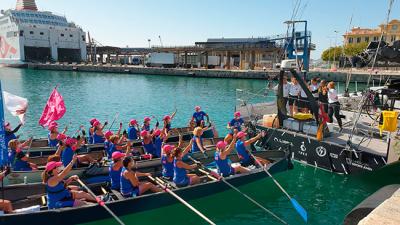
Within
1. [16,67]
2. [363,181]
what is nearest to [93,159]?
[363,181]

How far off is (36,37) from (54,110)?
9054cm

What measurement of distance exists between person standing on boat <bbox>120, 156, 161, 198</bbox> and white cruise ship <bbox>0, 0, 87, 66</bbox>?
92908 mm

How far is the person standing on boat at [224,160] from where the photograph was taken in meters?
11.6

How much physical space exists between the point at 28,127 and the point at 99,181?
14704 millimetres

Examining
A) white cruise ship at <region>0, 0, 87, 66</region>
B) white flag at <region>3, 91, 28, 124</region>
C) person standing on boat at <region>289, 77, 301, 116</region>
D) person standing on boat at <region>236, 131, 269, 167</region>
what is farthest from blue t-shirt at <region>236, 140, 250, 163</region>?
white cruise ship at <region>0, 0, 87, 66</region>

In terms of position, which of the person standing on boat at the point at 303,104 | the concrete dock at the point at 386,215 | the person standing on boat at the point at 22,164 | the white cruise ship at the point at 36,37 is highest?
the white cruise ship at the point at 36,37

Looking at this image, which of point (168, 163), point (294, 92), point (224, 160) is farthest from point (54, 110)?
point (294, 92)

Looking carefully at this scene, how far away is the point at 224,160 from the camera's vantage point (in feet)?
38.9

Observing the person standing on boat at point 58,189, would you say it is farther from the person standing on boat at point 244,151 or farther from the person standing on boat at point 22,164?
the person standing on boat at point 244,151

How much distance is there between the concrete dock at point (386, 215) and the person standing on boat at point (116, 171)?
6.99 metres

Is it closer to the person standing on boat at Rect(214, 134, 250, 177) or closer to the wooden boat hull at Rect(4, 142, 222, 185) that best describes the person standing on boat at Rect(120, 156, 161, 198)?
the wooden boat hull at Rect(4, 142, 222, 185)

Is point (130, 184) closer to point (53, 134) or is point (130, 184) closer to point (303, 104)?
point (53, 134)

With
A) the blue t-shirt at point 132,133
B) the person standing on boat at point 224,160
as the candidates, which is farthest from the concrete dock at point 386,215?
the blue t-shirt at point 132,133

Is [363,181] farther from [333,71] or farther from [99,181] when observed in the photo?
[333,71]
